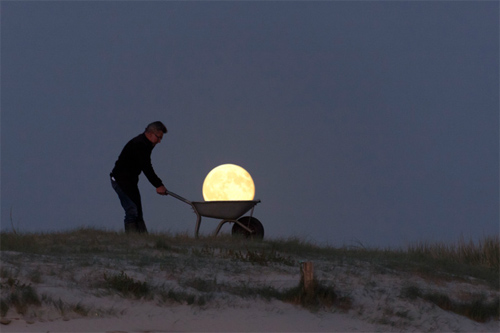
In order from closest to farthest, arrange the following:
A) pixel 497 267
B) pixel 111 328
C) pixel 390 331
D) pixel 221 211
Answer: pixel 111 328 → pixel 390 331 → pixel 221 211 → pixel 497 267

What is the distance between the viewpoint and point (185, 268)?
22.5ft

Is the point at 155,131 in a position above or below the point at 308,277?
above

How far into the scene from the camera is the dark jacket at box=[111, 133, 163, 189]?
9.70 m

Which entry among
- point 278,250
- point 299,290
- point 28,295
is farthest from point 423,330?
point 28,295

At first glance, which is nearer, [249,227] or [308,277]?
[308,277]

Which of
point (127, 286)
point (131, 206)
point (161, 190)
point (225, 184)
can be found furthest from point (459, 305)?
point (131, 206)

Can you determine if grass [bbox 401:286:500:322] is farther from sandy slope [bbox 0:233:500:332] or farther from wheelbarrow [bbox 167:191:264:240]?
wheelbarrow [bbox 167:191:264:240]

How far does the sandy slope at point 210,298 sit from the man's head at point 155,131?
2398 millimetres

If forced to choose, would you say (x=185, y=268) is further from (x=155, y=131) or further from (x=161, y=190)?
(x=155, y=131)

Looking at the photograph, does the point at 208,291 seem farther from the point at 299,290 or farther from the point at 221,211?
the point at 221,211

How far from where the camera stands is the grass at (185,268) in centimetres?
592

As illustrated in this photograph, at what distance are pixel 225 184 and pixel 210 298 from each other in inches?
154

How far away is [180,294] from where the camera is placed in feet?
19.6

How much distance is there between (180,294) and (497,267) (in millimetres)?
6862
